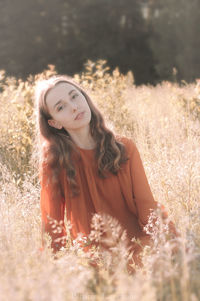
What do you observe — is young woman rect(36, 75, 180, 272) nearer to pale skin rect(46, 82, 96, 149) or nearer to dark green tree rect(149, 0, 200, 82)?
pale skin rect(46, 82, 96, 149)

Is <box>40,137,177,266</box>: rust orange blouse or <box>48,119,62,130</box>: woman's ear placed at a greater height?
<box>48,119,62,130</box>: woman's ear

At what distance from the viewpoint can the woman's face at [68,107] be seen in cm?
226

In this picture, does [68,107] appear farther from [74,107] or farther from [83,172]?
[83,172]

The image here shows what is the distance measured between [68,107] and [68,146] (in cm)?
25

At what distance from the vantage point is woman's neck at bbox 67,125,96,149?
238 cm

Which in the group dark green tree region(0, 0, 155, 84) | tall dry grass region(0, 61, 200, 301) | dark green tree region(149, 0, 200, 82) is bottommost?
tall dry grass region(0, 61, 200, 301)

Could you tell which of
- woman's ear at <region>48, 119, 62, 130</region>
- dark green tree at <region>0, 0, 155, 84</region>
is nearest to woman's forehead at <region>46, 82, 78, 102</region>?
woman's ear at <region>48, 119, 62, 130</region>

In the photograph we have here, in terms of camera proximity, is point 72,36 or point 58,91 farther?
point 72,36

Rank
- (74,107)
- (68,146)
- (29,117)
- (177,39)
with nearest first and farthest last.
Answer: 1. (74,107)
2. (68,146)
3. (29,117)
4. (177,39)

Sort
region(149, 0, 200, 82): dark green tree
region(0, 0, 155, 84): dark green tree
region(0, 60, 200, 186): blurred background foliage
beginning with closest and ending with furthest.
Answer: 1. region(0, 60, 200, 186): blurred background foliage
2. region(149, 0, 200, 82): dark green tree
3. region(0, 0, 155, 84): dark green tree

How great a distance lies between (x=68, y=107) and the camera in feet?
7.43

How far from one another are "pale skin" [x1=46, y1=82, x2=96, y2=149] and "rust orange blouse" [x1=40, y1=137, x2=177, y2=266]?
19 cm

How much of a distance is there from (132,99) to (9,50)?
34.6ft

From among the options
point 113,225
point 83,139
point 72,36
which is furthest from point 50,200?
point 72,36
